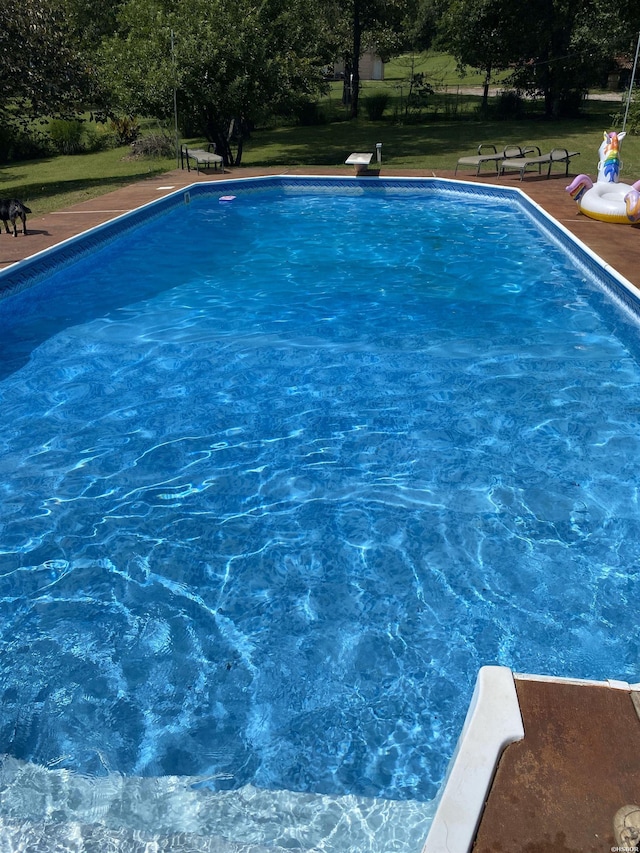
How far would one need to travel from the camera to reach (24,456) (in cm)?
590

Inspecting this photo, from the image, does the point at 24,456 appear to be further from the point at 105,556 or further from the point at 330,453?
the point at 330,453

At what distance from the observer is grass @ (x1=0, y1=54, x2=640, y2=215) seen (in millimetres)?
17484

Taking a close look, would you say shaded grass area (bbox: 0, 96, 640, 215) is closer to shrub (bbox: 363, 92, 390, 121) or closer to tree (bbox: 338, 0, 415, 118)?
shrub (bbox: 363, 92, 390, 121)

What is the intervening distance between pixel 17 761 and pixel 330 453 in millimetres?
3397

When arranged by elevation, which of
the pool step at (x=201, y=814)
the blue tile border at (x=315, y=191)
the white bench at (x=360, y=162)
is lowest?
the pool step at (x=201, y=814)

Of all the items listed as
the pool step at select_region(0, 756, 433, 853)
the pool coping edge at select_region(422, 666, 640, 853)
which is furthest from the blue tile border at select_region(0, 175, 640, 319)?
the pool step at select_region(0, 756, 433, 853)

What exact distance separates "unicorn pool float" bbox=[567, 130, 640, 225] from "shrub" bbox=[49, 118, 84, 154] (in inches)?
751

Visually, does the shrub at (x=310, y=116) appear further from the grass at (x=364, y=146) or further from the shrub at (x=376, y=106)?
the shrub at (x=376, y=106)

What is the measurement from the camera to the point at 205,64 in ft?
53.4

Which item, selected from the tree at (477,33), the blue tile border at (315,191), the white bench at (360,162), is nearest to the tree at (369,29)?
the tree at (477,33)

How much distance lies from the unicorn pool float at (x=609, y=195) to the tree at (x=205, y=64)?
339 inches

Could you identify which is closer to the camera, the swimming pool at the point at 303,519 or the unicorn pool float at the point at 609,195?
the swimming pool at the point at 303,519

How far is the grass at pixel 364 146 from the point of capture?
17.5 metres

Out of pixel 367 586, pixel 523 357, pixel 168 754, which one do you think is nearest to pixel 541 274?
pixel 523 357
